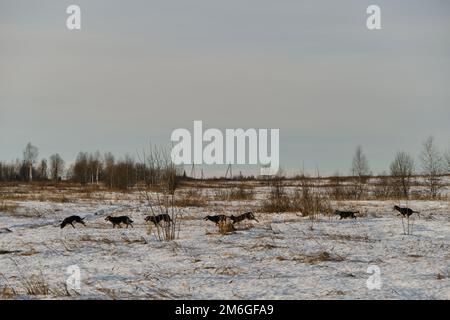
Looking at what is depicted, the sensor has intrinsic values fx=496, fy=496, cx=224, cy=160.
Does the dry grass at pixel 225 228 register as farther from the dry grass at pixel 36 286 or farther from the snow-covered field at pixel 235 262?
the dry grass at pixel 36 286

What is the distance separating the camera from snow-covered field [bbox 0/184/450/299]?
484cm

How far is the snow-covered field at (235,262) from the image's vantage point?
484cm

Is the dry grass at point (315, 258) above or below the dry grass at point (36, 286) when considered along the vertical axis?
above

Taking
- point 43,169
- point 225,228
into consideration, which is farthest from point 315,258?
point 43,169

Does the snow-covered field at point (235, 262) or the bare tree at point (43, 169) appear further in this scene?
the bare tree at point (43, 169)

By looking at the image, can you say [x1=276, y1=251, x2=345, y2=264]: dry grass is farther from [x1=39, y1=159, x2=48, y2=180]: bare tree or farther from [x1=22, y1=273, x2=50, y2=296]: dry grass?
[x1=39, y1=159, x2=48, y2=180]: bare tree

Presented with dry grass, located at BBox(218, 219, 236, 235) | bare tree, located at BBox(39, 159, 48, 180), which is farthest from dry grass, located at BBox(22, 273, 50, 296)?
bare tree, located at BBox(39, 159, 48, 180)

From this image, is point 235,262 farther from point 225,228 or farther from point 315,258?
point 225,228

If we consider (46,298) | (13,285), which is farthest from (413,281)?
(13,285)

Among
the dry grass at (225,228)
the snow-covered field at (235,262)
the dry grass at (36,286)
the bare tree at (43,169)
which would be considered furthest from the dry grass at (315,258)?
the bare tree at (43,169)

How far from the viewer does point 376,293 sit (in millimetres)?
4715

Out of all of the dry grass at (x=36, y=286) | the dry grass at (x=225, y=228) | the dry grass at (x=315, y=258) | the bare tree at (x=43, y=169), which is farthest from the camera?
the bare tree at (x=43, y=169)

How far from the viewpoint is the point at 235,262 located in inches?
244
